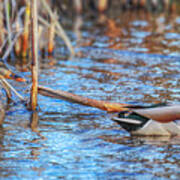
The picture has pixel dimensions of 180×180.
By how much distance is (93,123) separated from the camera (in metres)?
5.23

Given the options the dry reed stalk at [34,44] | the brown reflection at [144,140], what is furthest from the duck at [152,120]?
the dry reed stalk at [34,44]

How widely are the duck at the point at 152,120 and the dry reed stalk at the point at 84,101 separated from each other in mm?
921

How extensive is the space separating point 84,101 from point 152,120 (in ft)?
4.76

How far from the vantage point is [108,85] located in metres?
7.23

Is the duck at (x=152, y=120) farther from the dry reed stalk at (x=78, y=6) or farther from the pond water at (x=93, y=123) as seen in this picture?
the dry reed stalk at (x=78, y=6)

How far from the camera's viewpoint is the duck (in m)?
4.39

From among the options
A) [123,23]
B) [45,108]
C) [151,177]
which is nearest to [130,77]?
[45,108]

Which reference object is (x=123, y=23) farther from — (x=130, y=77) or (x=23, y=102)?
(x=23, y=102)

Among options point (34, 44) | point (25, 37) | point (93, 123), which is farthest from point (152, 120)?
point (25, 37)

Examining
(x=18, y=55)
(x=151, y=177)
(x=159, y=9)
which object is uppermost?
(x=159, y=9)

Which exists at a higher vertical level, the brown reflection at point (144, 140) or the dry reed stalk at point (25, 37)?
the dry reed stalk at point (25, 37)

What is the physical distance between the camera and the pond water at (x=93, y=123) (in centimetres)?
390

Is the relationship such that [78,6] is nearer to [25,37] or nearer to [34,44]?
[25,37]

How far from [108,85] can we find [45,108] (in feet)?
5.57
